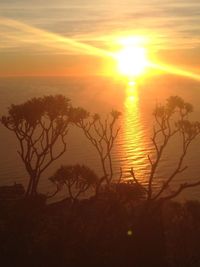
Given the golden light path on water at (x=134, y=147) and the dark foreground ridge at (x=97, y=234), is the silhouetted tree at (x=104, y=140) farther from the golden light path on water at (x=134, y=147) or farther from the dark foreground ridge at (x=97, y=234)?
the golden light path on water at (x=134, y=147)

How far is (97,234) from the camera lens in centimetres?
2747

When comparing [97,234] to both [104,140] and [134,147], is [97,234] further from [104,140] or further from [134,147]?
[134,147]

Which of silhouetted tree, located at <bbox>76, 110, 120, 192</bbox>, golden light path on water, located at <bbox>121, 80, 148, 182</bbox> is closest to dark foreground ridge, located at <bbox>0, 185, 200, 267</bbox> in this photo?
silhouetted tree, located at <bbox>76, 110, 120, 192</bbox>

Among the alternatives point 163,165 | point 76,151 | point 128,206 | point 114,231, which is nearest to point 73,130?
point 76,151

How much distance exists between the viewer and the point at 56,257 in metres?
24.7

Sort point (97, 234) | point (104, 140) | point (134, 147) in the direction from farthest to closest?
point (134, 147) → point (104, 140) → point (97, 234)

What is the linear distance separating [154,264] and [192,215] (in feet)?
29.5

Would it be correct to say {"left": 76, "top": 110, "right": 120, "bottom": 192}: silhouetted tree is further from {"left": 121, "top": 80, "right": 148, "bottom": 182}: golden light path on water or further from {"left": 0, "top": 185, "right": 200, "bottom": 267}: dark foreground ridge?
{"left": 121, "top": 80, "right": 148, "bottom": 182}: golden light path on water

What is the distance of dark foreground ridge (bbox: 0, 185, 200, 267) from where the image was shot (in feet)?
82.0

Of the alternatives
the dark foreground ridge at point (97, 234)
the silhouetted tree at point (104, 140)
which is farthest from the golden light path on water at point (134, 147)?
the dark foreground ridge at point (97, 234)

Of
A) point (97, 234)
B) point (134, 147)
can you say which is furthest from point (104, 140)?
point (97, 234)

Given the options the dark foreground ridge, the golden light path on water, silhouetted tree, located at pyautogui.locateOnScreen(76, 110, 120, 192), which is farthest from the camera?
the golden light path on water

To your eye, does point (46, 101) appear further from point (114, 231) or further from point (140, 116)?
point (140, 116)

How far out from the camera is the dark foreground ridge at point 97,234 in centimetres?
2498
